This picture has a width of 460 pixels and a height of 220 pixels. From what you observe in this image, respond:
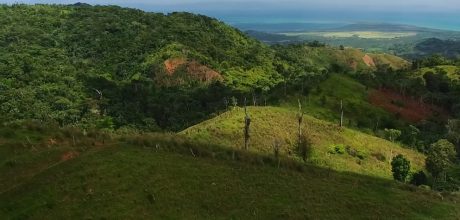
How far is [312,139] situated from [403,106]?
50078 mm

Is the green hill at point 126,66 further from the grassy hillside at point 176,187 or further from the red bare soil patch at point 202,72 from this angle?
the grassy hillside at point 176,187

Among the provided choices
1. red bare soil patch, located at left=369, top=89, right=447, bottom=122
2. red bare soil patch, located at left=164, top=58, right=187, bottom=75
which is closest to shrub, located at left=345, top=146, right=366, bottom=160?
red bare soil patch, located at left=369, top=89, right=447, bottom=122

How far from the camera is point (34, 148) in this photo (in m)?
36.7

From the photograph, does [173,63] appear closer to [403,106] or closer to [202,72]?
[202,72]

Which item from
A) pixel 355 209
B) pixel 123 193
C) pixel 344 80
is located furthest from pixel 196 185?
pixel 344 80

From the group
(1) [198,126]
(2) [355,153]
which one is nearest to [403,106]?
(2) [355,153]

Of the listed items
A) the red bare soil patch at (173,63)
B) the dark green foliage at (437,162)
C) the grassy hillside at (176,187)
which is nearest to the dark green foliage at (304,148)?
the dark green foliage at (437,162)

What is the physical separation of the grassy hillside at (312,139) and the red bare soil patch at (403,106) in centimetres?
2805

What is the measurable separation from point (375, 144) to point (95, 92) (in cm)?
7298

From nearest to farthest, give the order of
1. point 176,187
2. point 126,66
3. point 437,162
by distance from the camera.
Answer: point 176,187 → point 437,162 → point 126,66

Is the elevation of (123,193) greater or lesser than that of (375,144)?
greater

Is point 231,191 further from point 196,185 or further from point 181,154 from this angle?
point 181,154

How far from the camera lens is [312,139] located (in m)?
65.6

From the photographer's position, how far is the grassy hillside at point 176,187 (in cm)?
2889
